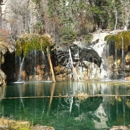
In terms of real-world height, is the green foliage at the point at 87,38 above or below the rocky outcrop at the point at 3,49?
above

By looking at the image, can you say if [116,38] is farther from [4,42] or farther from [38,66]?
[4,42]

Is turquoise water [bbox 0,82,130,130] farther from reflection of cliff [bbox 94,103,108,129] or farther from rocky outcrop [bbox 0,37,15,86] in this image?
rocky outcrop [bbox 0,37,15,86]

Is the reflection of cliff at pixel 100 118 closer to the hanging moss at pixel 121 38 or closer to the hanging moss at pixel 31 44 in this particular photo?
the hanging moss at pixel 121 38

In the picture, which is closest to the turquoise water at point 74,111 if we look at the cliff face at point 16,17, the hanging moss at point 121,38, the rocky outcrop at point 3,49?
the rocky outcrop at point 3,49

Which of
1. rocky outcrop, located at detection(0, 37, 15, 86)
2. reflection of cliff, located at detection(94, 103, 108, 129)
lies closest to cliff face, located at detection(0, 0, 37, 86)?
rocky outcrop, located at detection(0, 37, 15, 86)

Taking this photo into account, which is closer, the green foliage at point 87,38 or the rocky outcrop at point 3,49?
the rocky outcrop at point 3,49

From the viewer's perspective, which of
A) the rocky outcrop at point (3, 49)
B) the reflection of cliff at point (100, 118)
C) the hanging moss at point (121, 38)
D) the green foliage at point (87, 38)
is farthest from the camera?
the green foliage at point (87, 38)

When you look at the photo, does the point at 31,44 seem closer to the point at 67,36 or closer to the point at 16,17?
the point at 67,36

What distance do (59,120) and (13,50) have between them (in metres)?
24.0

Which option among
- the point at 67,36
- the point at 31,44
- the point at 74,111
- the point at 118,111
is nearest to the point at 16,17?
the point at 31,44

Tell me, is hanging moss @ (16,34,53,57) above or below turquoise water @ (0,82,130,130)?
above

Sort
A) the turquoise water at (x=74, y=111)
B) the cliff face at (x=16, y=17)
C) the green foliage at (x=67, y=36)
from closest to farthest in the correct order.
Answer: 1. the turquoise water at (x=74, y=111)
2. the green foliage at (x=67, y=36)
3. the cliff face at (x=16, y=17)

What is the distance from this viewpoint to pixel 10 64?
37219mm

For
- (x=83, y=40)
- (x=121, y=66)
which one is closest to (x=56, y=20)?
(x=83, y=40)
